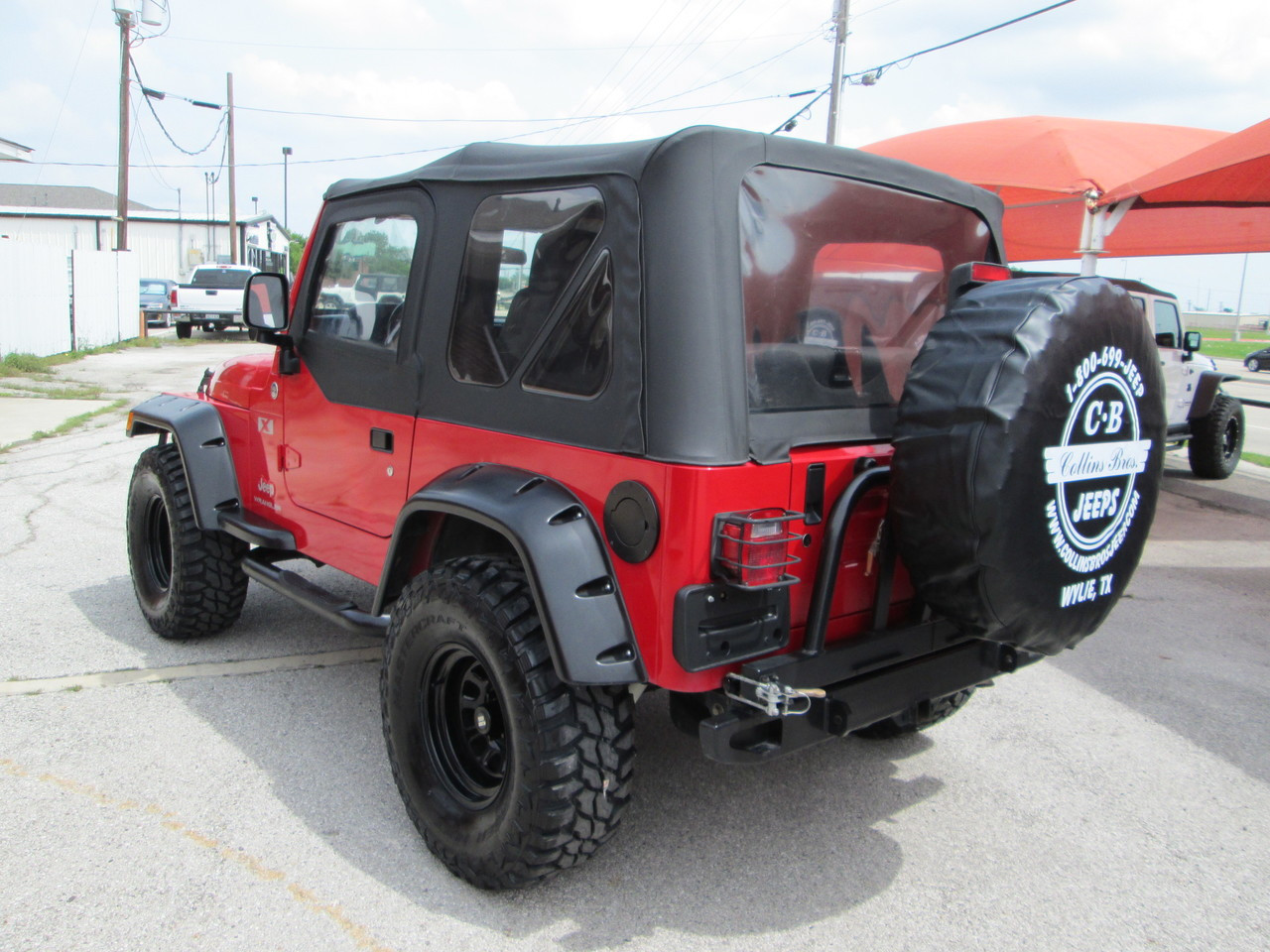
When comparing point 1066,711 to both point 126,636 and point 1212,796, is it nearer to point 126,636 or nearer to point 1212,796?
point 1212,796

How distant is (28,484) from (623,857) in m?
7.04

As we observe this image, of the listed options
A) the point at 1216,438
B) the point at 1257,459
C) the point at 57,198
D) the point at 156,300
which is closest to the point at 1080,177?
the point at 1216,438

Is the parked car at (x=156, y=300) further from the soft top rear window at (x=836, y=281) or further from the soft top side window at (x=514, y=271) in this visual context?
the soft top rear window at (x=836, y=281)

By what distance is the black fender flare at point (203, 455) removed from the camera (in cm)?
411

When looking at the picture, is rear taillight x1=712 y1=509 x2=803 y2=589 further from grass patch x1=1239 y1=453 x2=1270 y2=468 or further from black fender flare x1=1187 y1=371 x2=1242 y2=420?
grass patch x1=1239 y1=453 x2=1270 y2=468

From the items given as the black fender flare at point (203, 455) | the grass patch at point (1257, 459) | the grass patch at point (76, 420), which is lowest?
the grass patch at point (76, 420)

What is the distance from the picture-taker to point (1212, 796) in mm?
3355

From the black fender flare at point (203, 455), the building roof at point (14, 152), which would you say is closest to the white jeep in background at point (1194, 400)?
the black fender flare at point (203, 455)

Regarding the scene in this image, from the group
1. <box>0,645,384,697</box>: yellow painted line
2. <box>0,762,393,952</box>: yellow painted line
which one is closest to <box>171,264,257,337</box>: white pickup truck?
<box>0,645,384,697</box>: yellow painted line

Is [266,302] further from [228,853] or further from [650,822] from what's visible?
[650,822]

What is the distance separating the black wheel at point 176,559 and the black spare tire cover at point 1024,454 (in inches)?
124

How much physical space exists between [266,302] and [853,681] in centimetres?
260

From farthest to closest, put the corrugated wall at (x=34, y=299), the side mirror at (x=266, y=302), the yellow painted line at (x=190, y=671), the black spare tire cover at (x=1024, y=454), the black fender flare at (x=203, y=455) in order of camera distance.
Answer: the corrugated wall at (x=34, y=299) → the black fender flare at (x=203, y=455) → the yellow painted line at (x=190, y=671) → the side mirror at (x=266, y=302) → the black spare tire cover at (x=1024, y=454)

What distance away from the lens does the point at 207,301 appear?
24.8m
